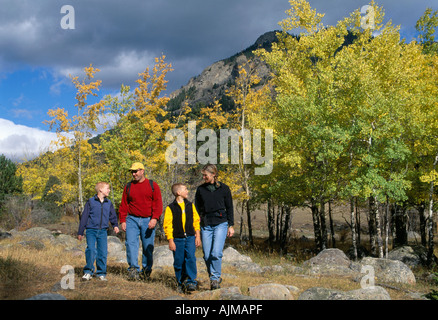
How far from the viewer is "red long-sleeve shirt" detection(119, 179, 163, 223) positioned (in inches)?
260

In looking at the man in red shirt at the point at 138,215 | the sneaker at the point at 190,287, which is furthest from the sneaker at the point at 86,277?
the sneaker at the point at 190,287

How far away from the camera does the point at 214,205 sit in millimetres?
5871

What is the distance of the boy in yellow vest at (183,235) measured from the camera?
593 cm

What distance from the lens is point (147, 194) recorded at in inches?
263

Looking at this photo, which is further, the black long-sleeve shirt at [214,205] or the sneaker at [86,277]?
the sneaker at [86,277]

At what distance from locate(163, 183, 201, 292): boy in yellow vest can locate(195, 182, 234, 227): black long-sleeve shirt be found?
9.2 inches

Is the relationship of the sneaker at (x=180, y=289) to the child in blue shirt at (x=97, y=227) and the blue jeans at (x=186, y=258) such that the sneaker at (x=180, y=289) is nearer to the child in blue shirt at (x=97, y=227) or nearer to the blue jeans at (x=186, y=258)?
the blue jeans at (x=186, y=258)

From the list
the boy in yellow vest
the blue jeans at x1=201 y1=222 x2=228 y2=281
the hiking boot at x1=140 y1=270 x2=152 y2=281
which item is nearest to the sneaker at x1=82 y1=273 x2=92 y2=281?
the hiking boot at x1=140 y1=270 x2=152 y2=281

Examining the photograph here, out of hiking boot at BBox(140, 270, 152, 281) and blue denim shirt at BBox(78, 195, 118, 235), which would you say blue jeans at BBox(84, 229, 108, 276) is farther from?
hiking boot at BBox(140, 270, 152, 281)

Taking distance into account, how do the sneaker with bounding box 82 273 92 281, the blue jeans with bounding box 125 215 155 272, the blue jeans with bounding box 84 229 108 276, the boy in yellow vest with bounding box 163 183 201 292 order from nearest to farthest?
the boy in yellow vest with bounding box 163 183 201 292, the sneaker with bounding box 82 273 92 281, the blue jeans with bounding box 84 229 108 276, the blue jeans with bounding box 125 215 155 272

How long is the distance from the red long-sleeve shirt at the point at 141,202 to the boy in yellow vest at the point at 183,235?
726 mm

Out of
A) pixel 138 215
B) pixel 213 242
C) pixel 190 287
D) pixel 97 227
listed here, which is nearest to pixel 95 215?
pixel 97 227

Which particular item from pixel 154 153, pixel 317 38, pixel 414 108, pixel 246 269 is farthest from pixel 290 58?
pixel 246 269
